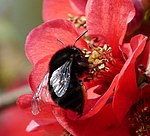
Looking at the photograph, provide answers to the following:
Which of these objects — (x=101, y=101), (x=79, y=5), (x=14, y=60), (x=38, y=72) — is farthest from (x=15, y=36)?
(x=101, y=101)

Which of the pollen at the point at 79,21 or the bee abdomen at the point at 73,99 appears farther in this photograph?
the pollen at the point at 79,21

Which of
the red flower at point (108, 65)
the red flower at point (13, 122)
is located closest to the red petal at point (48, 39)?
the red flower at point (108, 65)

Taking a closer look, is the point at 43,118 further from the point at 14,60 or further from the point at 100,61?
the point at 14,60

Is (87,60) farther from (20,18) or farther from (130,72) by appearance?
(20,18)

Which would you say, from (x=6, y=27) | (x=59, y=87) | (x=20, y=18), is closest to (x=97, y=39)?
(x=59, y=87)

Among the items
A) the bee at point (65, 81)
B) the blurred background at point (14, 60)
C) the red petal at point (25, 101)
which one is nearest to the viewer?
the bee at point (65, 81)

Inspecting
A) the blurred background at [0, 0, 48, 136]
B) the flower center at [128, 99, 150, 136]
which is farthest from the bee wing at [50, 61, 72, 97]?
the blurred background at [0, 0, 48, 136]

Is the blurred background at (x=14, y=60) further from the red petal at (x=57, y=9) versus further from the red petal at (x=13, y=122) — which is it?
the red petal at (x=57, y=9)

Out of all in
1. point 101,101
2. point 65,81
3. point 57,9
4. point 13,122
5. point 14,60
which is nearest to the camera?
point 101,101
